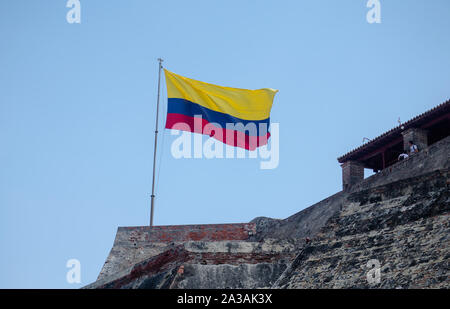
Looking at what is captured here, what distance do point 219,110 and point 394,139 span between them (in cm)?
561

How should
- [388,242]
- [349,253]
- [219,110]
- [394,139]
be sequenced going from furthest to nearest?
[394,139], [219,110], [349,253], [388,242]

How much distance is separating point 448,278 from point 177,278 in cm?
469

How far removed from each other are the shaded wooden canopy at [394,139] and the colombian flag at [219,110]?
4.02 m

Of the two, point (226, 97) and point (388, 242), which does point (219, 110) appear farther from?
point (388, 242)

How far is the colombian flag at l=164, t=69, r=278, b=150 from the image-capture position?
60.9 ft

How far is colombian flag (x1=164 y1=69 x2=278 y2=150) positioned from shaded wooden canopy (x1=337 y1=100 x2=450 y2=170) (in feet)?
13.2

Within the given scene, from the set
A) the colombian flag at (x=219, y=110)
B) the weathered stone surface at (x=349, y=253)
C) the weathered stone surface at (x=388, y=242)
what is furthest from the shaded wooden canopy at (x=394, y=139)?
the weathered stone surface at (x=388, y=242)

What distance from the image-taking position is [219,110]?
19.0 m

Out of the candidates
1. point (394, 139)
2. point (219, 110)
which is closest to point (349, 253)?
point (219, 110)

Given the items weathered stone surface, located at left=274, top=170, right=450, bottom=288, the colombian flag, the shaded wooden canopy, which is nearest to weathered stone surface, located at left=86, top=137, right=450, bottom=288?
weathered stone surface, located at left=274, top=170, right=450, bottom=288

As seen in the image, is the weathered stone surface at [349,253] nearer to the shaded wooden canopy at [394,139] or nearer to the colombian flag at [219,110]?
the shaded wooden canopy at [394,139]

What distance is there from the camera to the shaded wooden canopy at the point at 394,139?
64.0 feet
